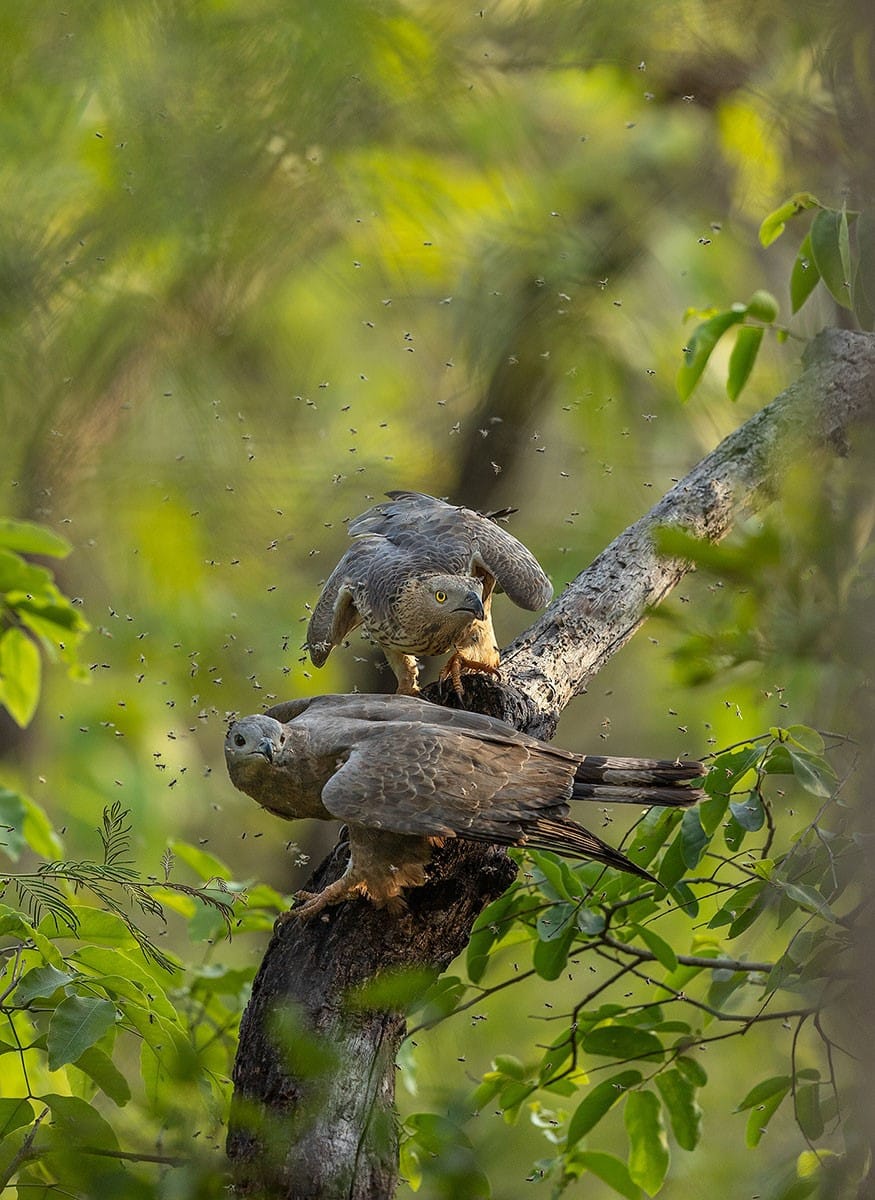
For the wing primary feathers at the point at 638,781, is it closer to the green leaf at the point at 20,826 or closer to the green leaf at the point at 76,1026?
the green leaf at the point at 76,1026

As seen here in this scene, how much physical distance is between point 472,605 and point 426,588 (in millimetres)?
153

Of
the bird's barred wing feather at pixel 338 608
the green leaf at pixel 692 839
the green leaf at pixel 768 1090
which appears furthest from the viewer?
the bird's barred wing feather at pixel 338 608

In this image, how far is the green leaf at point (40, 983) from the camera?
2158mm

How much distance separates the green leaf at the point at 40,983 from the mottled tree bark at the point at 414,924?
0.42 metres

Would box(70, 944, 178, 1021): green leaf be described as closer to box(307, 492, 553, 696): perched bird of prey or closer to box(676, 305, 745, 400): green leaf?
box(307, 492, 553, 696): perched bird of prey

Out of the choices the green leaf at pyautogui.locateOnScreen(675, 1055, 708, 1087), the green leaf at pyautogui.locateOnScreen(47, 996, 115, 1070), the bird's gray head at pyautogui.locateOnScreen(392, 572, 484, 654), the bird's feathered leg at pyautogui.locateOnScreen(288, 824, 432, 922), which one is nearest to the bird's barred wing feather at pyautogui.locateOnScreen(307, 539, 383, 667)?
the bird's gray head at pyautogui.locateOnScreen(392, 572, 484, 654)

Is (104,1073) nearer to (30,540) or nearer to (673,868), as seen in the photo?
(673,868)

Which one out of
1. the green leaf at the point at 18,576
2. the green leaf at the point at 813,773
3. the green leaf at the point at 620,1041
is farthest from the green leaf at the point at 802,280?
the green leaf at the point at 18,576

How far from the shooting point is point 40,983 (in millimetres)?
2184

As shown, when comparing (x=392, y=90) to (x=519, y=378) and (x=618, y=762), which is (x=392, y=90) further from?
(x=618, y=762)

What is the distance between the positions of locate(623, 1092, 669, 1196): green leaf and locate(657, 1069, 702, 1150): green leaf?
35mm

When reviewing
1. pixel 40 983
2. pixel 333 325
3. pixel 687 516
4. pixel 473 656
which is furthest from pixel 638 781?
pixel 333 325

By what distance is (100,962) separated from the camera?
230 centimetres

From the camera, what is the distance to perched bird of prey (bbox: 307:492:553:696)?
351 cm
